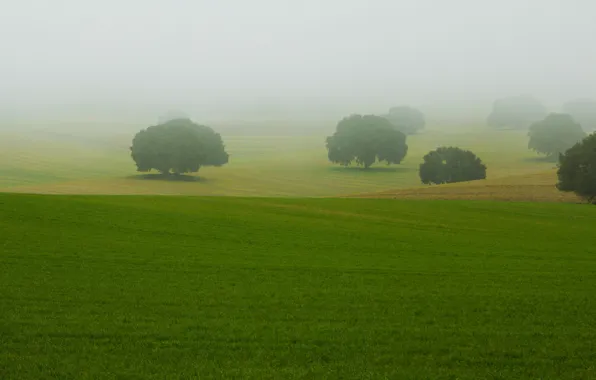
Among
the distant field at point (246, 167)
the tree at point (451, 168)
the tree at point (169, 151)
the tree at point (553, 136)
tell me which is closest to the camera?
the distant field at point (246, 167)

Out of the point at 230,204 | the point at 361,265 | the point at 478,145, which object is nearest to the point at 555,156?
the point at 478,145

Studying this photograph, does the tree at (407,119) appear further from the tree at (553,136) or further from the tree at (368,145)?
the tree at (368,145)

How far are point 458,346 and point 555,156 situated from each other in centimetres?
10465

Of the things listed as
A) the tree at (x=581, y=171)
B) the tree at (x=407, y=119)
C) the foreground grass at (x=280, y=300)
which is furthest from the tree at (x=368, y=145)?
the foreground grass at (x=280, y=300)

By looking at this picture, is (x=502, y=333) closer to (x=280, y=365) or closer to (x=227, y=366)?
(x=280, y=365)

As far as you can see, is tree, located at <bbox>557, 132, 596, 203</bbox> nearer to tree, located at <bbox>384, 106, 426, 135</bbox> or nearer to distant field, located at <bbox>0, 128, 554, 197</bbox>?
distant field, located at <bbox>0, 128, 554, 197</bbox>

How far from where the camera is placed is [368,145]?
100 m

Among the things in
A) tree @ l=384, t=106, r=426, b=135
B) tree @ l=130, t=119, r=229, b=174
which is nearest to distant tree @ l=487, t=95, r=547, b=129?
tree @ l=384, t=106, r=426, b=135

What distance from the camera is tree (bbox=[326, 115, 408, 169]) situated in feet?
329

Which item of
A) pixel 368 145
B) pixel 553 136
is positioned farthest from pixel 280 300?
pixel 553 136

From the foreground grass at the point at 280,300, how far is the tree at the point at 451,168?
56099 mm

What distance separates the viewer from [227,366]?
9.65 metres

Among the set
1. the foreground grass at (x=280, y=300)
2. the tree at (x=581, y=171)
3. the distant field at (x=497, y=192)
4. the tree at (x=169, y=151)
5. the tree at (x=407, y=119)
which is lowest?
the foreground grass at (x=280, y=300)

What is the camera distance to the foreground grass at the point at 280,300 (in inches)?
390
